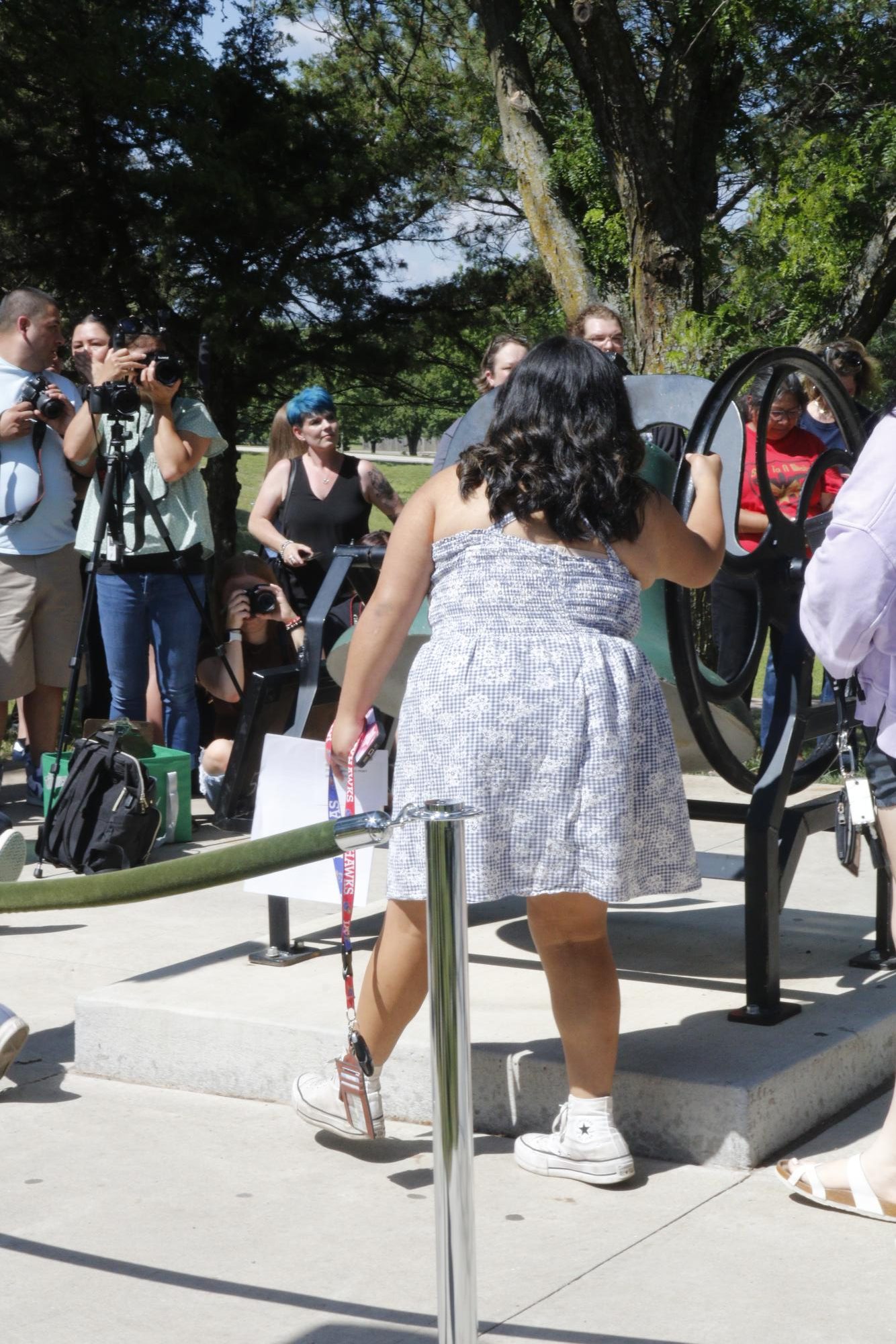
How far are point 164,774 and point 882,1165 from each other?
3.57 metres

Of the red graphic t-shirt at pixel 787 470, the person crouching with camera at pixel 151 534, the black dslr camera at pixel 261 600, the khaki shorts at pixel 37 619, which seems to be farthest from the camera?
the black dslr camera at pixel 261 600

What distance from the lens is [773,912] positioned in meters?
3.34

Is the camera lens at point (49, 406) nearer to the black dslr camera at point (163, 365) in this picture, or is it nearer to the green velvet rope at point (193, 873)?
the black dslr camera at point (163, 365)

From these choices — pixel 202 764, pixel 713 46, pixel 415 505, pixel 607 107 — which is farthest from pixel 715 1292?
pixel 713 46

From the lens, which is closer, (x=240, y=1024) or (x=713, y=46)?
(x=240, y=1024)

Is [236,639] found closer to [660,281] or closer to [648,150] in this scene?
[660,281]

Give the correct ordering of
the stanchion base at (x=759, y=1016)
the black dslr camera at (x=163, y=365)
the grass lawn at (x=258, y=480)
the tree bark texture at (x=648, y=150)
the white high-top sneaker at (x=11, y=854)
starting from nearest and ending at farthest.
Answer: the stanchion base at (x=759, y=1016) → the white high-top sneaker at (x=11, y=854) → the black dslr camera at (x=163, y=365) → the tree bark texture at (x=648, y=150) → the grass lawn at (x=258, y=480)

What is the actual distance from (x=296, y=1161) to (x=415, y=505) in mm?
1355

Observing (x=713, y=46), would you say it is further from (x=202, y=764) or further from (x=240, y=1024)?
(x=240, y=1024)

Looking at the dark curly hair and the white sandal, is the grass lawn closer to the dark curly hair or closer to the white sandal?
the dark curly hair

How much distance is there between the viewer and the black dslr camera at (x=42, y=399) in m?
5.92

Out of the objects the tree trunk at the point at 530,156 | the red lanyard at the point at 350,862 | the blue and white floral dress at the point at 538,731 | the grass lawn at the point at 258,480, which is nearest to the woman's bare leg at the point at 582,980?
the blue and white floral dress at the point at 538,731

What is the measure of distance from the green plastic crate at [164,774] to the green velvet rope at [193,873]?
10.7 feet

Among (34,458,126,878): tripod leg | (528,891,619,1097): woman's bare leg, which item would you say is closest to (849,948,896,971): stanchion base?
(528,891,619,1097): woman's bare leg
